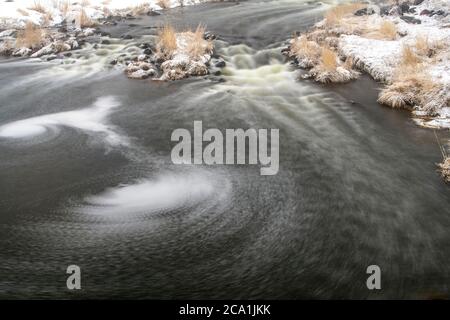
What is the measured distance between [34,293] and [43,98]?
30.5ft

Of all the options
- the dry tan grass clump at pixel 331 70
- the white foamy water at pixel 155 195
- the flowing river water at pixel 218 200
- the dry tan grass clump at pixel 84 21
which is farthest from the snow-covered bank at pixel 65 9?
the white foamy water at pixel 155 195

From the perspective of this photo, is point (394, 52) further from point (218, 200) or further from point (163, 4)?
point (163, 4)

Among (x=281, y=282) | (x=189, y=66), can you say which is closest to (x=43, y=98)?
(x=189, y=66)

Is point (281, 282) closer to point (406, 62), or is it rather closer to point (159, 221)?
point (159, 221)

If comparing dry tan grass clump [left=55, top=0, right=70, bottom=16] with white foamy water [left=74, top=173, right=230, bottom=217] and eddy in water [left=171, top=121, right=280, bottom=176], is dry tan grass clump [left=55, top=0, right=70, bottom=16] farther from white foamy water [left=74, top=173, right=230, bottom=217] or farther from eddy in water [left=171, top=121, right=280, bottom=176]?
white foamy water [left=74, top=173, right=230, bottom=217]

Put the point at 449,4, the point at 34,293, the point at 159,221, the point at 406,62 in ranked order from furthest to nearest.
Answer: the point at 449,4
the point at 406,62
the point at 159,221
the point at 34,293

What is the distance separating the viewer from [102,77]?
14.7 meters

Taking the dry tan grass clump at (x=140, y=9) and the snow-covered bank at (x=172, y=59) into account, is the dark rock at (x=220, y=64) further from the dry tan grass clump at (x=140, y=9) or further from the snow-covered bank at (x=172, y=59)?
the dry tan grass clump at (x=140, y=9)

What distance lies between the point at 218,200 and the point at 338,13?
621 inches

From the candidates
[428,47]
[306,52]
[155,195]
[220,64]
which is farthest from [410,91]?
[155,195]

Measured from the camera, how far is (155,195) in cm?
715

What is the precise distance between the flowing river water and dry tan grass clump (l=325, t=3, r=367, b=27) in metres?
6.67

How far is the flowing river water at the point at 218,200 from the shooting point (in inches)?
208

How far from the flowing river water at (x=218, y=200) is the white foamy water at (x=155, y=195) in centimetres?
3
